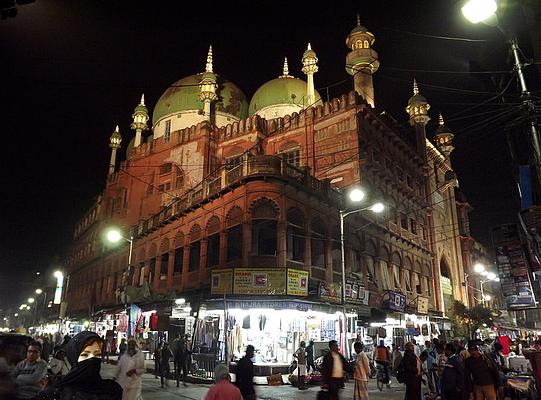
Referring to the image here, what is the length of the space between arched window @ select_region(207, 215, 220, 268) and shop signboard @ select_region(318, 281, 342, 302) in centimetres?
679

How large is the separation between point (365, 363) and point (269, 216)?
13.9 m

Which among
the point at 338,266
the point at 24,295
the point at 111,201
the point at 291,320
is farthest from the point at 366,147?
the point at 24,295

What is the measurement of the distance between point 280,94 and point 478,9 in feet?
108

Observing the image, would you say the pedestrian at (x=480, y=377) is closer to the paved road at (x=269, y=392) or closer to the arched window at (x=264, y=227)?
the paved road at (x=269, y=392)

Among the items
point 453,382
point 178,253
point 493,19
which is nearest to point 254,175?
point 178,253

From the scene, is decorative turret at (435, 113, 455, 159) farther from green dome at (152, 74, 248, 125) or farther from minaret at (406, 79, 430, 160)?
green dome at (152, 74, 248, 125)

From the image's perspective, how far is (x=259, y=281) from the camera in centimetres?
2025

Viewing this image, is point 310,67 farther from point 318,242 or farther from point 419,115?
point 318,242

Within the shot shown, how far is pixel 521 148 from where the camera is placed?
1308 centimetres

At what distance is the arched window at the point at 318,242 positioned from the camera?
2555 centimetres

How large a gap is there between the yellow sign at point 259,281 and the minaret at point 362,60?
2211 centimetres

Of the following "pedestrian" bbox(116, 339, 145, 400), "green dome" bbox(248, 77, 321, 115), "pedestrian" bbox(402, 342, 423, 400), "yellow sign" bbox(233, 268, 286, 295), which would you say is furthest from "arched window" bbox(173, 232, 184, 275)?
"pedestrian" bbox(402, 342, 423, 400)

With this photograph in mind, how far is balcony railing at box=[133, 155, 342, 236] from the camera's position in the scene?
23409mm

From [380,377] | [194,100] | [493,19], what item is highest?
[194,100]
